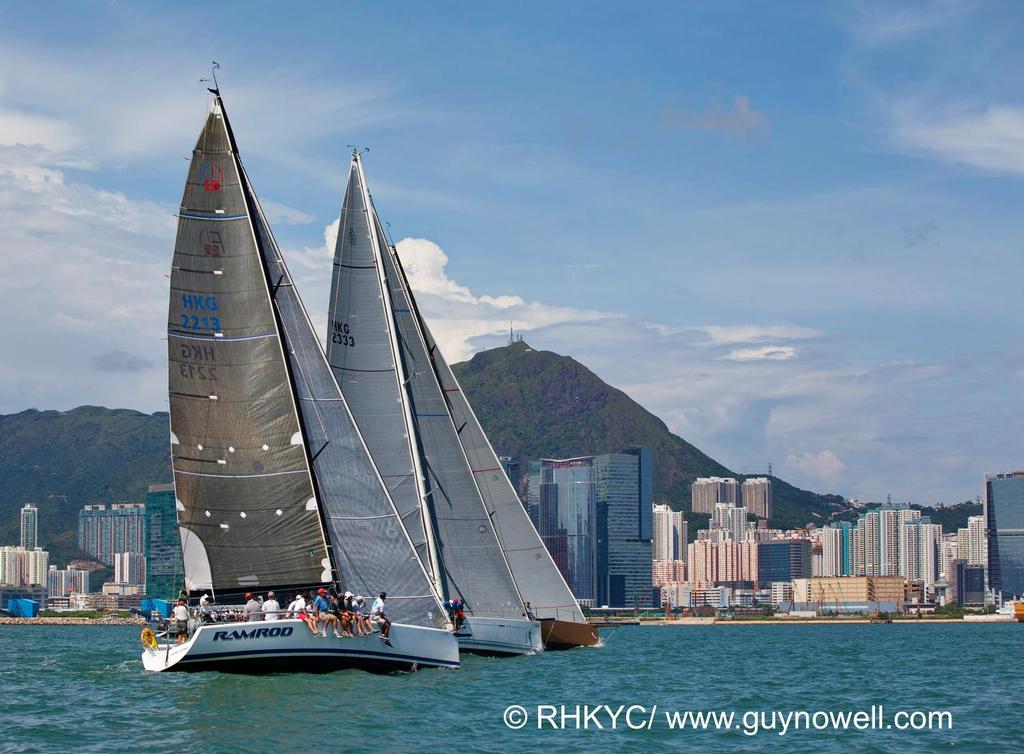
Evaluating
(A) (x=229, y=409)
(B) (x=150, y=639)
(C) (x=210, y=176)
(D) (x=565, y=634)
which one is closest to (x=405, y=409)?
(A) (x=229, y=409)

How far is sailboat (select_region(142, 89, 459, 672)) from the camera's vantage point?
32.0 m

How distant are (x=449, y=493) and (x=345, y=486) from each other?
13.1 metres

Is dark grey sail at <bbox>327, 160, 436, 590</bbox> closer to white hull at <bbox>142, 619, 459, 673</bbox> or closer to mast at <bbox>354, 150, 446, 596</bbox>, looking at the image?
mast at <bbox>354, 150, 446, 596</bbox>

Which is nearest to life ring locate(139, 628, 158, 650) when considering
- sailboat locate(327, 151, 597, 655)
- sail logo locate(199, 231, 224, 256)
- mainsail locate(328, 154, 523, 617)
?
sail logo locate(199, 231, 224, 256)

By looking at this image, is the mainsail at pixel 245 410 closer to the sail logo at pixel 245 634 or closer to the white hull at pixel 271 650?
the white hull at pixel 271 650

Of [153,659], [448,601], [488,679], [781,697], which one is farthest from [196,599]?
[781,697]

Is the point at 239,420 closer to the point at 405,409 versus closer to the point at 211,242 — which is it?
the point at 211,242

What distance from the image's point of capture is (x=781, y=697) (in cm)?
3681

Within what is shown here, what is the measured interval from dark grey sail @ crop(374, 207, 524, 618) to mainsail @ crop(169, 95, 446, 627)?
40.8 feet

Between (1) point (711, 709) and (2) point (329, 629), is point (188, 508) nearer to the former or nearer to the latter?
(2) point (329, 629)

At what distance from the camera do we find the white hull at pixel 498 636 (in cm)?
4447

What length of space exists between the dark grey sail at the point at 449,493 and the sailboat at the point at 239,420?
12.6 meters

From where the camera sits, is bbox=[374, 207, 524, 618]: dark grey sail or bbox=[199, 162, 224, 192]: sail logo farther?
bbox=[374, 207, 524, 618]: dark grey sail

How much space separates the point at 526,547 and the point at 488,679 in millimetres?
17800
